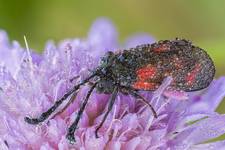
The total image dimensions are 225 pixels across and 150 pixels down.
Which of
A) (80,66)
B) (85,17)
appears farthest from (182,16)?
(80,66)

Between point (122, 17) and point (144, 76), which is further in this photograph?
point (122, 17)

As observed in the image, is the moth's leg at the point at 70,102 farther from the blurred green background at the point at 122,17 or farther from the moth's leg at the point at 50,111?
the blurred green background at the point at 122,17

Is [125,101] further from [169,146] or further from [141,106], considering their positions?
[169,146]

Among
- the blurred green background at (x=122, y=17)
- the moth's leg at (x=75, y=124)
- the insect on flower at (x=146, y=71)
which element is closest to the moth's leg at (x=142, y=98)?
the insect on flower at (x=146, y=71)

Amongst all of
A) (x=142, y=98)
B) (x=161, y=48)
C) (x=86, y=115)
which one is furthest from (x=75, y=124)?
(x=161, y=48)

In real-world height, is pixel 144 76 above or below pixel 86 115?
above

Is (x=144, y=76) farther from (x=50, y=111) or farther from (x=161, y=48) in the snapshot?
(x=50, y=111)
